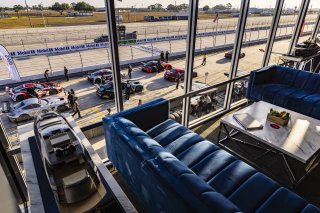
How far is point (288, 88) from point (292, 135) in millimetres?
1781

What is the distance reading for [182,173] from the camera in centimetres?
123

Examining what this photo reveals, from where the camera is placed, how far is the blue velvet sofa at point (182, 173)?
45.3 inches

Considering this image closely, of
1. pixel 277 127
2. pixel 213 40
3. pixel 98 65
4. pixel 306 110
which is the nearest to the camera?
pixel 277 127

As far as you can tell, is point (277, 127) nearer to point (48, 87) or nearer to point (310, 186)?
point (310, 186)

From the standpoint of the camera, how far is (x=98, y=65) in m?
12.4

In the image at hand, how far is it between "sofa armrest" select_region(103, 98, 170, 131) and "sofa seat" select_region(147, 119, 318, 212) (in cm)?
17

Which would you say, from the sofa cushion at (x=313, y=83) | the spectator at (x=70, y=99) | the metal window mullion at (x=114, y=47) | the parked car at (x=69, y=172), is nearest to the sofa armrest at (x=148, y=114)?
the metal window mullion at (x=114, y=47)

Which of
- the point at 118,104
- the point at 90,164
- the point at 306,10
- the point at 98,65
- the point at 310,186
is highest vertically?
the point at 306,10

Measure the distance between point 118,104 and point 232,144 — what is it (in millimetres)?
1804

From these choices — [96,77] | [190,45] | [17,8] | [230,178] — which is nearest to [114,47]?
[17,8]

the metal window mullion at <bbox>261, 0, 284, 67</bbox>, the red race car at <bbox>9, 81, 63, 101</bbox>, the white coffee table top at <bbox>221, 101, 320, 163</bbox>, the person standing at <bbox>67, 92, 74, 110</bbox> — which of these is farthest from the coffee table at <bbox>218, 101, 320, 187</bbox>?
the red race car at <bbox>9, 81, 63, 101</bbox>

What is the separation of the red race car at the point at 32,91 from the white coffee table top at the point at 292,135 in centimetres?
648

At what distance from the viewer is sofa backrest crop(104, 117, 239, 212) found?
1088 mm

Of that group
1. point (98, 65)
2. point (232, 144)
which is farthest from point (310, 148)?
point (98, 65)
